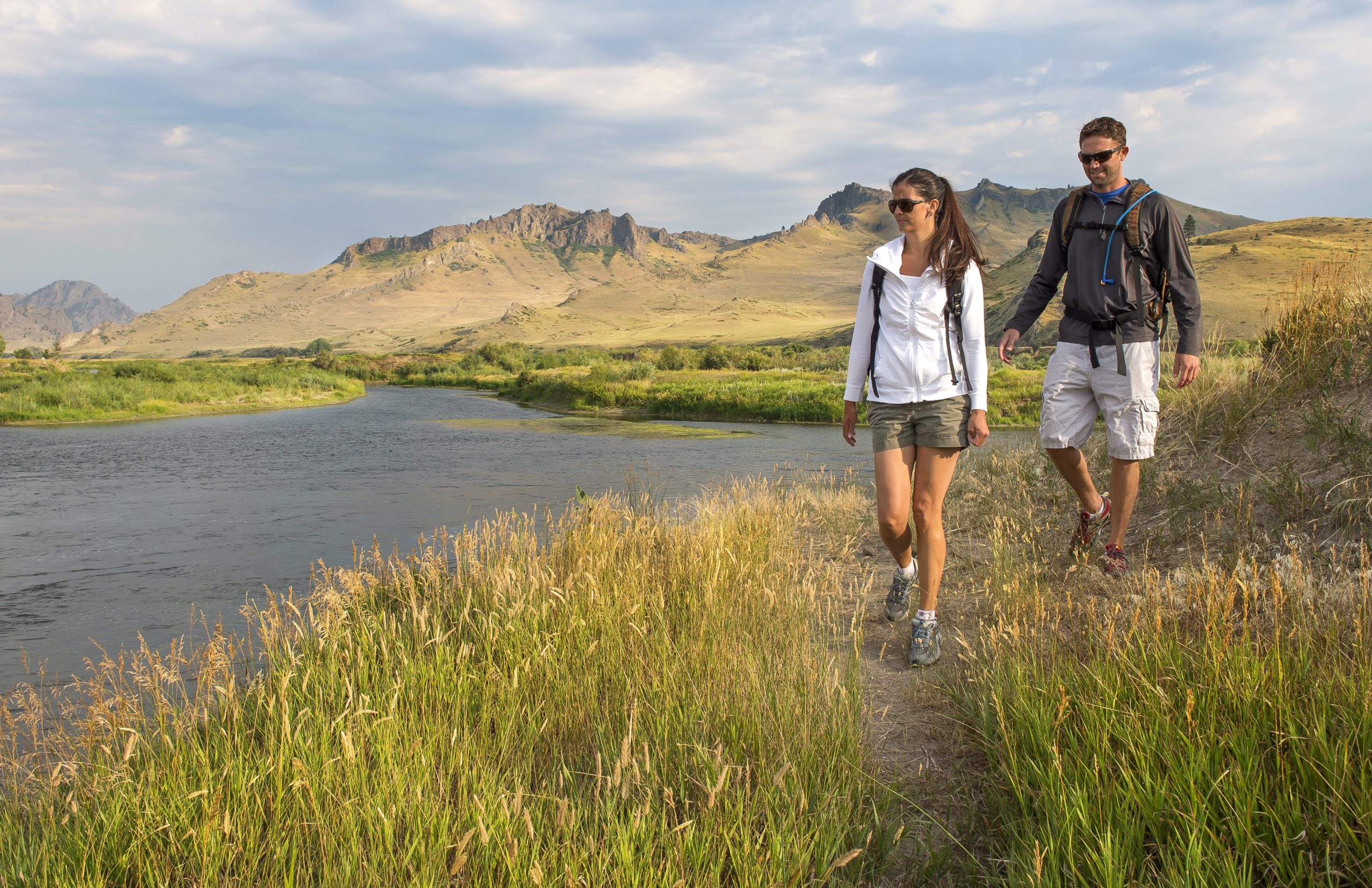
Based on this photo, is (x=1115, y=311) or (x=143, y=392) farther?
(x=143, y=392)

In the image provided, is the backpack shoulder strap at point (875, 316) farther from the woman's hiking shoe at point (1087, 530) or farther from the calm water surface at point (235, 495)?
the calm water surface at point (235, 495)

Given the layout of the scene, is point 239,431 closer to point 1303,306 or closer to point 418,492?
point 418,492

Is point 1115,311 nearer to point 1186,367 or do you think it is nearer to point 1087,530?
point 1186,367

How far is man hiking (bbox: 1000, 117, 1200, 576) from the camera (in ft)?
14.4

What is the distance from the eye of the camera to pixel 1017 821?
7.61ft

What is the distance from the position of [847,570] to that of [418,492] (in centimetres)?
995

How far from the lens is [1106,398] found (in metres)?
4.63

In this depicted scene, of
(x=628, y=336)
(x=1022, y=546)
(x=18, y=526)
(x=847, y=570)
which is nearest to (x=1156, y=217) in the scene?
(x=1022, y=546)

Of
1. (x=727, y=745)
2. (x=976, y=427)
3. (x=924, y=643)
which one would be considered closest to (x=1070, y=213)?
(x=976, y=427)

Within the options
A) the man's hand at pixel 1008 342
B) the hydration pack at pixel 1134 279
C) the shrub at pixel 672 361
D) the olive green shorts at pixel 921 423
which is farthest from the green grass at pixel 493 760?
the shrub at pixel 672 361

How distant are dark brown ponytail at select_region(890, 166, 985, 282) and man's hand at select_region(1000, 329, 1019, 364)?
2.31 feet

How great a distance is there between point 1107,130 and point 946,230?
1.27 m

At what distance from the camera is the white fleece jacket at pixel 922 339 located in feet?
13.2

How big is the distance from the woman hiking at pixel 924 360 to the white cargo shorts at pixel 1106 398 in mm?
802
